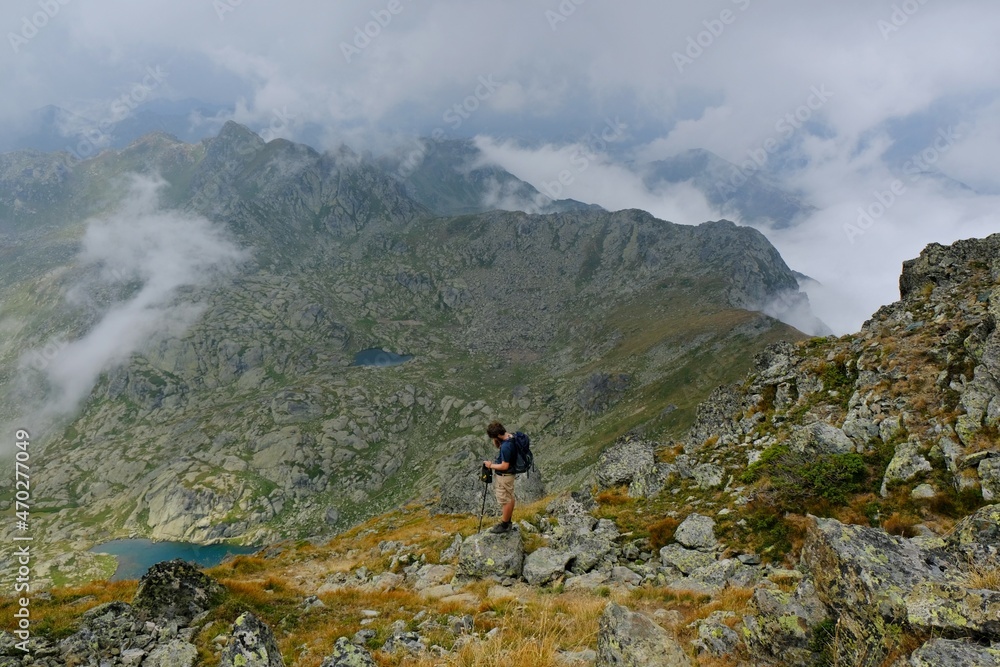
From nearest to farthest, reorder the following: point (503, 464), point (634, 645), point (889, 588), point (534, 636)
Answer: point (889, 588) < point (634, 645) < point (534, 636) < point (503, 464)

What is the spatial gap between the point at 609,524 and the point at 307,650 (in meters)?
15.4

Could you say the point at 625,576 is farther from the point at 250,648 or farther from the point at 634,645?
the point at 250,648

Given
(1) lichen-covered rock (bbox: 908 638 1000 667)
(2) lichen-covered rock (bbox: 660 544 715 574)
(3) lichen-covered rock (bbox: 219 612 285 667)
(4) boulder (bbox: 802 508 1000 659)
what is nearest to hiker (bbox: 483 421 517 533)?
(2) lichen-covered rock (bbox: 660 544 715 574)

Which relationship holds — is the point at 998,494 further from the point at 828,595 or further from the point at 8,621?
the point at 8,621

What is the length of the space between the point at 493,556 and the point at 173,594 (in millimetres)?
11232

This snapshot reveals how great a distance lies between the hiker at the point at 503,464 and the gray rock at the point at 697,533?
→ 7.69 m

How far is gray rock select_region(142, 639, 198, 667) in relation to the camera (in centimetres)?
1293

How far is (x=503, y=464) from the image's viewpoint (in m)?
17.5

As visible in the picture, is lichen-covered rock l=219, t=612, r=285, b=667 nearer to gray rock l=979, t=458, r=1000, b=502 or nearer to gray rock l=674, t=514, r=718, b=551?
gray rock l=674, t=514, r=718, b=551

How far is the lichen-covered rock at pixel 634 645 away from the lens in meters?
8.67

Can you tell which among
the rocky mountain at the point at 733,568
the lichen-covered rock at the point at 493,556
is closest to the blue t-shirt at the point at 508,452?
the lichen-covered rock at the point at 493,556

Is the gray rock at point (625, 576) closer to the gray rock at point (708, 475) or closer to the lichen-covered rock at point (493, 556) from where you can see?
the lichen-covered rock at point (493, 556)

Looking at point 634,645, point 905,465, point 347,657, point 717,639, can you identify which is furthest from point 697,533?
point 347,657

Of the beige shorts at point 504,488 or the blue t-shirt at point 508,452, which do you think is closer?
the blue t-shirt at point 508,452
